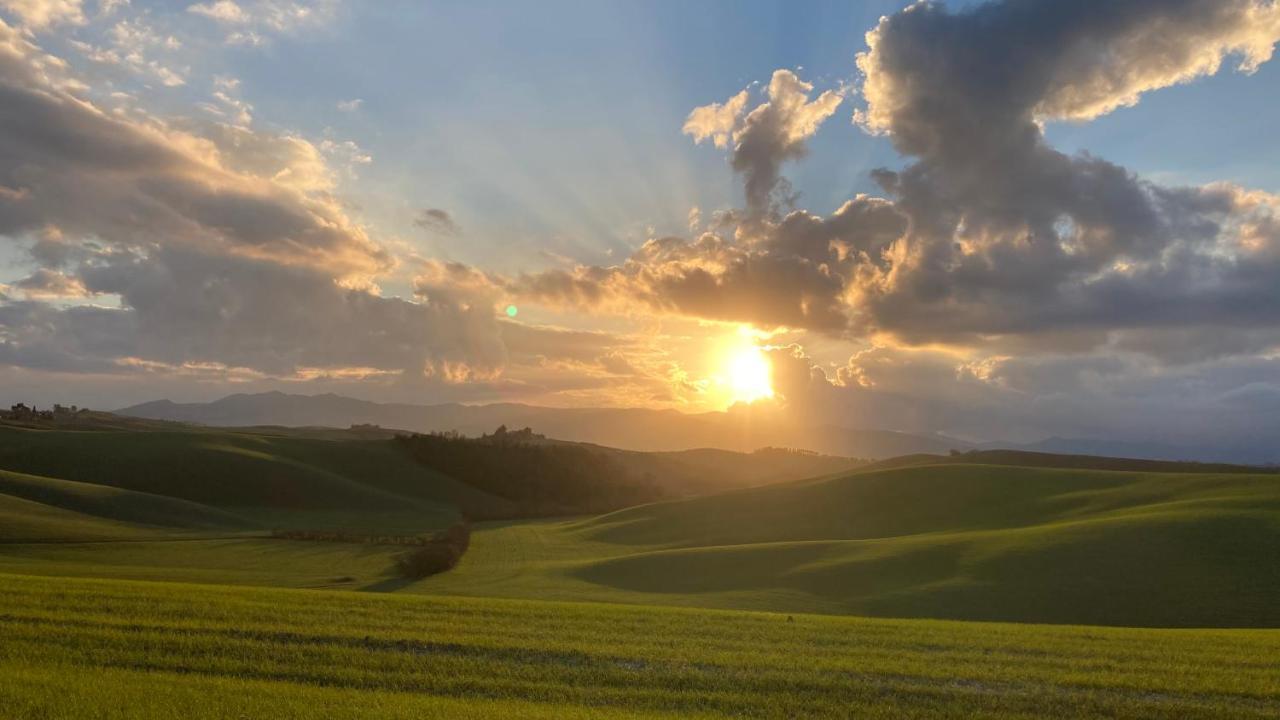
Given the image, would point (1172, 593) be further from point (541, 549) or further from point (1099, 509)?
point (541, 549)

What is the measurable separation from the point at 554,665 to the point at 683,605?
17.3 m

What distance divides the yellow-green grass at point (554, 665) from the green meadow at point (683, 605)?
3.4 inches

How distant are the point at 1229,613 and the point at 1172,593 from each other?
225 centimetres

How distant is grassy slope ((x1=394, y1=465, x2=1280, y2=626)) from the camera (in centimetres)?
3262

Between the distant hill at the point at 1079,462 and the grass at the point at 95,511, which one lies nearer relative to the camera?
the grass at the point at 95,511

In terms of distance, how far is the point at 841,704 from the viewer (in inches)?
541

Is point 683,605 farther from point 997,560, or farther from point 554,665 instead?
point 997,560

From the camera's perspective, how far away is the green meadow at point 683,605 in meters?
13.8

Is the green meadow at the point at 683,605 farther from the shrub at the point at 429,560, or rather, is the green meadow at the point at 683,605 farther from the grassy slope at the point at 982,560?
the shrub at the point at 429,560

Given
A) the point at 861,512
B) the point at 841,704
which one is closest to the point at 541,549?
the point at 861,512

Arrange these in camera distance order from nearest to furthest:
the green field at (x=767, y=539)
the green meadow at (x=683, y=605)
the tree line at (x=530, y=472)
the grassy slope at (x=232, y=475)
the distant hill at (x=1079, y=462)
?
the green meadow at (x=683, y=605)
the green field at (x=767, y=539)
the grassy slope at (x=232, y=475)
the distant hill at (x=1079, y=462)
the tree line at (x=530, y=472)

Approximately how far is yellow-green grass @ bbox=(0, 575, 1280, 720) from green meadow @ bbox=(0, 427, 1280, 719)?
86mm

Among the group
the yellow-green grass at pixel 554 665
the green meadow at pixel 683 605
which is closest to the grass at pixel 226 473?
the green meadow at pixel 683 605

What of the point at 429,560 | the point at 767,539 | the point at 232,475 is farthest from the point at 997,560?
the point at 232,475
